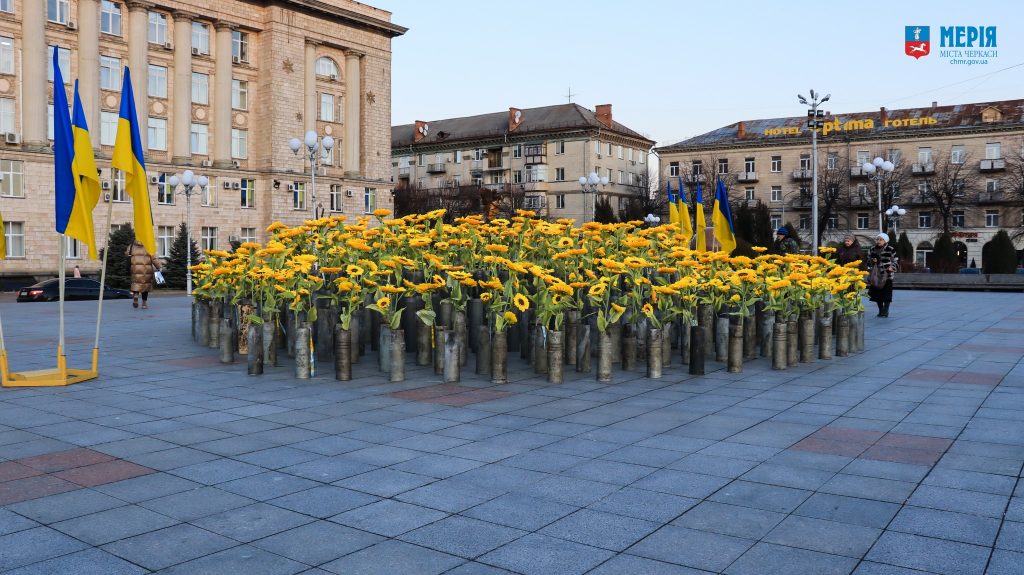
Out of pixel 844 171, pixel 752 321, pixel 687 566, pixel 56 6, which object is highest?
pixel 56 6

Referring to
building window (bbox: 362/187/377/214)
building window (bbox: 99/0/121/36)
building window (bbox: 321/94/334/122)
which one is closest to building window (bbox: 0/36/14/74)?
building window (bbox: 99/0/121/36)

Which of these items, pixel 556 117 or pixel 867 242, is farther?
pixel 556 117

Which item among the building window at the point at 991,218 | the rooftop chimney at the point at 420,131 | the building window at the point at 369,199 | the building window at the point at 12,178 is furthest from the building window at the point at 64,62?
the building window at the point at 991,218

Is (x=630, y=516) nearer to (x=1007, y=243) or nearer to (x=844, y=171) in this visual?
(x=1007, y=243)

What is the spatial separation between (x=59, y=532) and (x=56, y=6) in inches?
1853

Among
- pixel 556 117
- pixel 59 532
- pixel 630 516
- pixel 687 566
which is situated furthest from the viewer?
pixel 556 117

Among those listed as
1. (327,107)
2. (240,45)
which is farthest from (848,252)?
(327,107)

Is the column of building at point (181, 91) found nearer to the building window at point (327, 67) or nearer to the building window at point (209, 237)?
the building window at point (209, 237)

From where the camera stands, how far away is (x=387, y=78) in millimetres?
59281

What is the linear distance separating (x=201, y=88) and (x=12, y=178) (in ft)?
41.0

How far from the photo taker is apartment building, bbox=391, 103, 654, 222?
261 ft

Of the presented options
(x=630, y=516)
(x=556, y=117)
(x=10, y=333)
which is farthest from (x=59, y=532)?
(x=556, y=117)

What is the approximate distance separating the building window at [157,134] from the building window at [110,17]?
16.6 ft

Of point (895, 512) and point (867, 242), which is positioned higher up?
point (867, 242)
